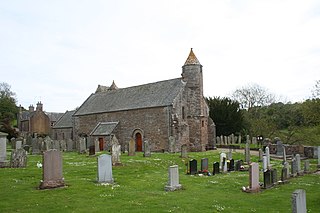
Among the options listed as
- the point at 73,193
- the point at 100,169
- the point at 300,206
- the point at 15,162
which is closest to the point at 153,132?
the point at 15,162

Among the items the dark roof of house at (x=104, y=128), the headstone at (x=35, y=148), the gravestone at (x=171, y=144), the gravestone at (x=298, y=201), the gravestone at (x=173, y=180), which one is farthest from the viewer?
the dark roof of house at (x=104, y=128)

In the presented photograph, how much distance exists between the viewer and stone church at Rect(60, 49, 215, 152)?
111ft

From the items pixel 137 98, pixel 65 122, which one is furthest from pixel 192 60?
pixel 65 122

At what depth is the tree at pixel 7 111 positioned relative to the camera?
47.2 metres

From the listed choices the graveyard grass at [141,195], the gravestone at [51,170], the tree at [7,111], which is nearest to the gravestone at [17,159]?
the graveyard grass at [141,195]

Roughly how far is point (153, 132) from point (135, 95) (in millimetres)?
6739

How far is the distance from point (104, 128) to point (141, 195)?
28148 mm

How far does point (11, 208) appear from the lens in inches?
369

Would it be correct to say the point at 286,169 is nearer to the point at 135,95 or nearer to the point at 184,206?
the point at 184,206

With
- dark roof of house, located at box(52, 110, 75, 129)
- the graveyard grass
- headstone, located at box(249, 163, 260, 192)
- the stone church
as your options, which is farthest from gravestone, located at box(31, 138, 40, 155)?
dark roof of house, located at box(52, 110, 75, 129)

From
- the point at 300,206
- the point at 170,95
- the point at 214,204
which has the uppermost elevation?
the point at 170,95

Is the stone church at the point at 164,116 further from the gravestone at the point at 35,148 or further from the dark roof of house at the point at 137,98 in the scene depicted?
the gravestone at the point at 35,148

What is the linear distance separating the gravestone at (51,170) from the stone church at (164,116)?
19602mm

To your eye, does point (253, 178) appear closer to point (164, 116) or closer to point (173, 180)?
point (173, 180)
